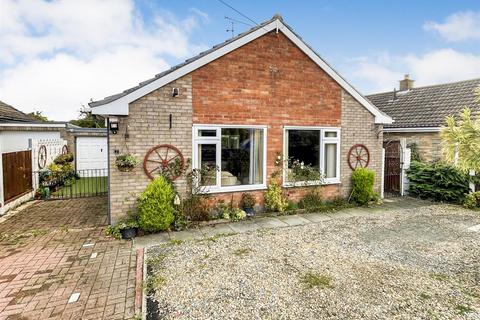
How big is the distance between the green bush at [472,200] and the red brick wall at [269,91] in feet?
17.6

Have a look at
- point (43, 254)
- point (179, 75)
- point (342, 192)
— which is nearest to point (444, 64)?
point (342, 192)

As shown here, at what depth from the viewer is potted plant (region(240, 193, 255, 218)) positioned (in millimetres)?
8469

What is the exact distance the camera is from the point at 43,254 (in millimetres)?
5746

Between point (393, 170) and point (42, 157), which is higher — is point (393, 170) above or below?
below

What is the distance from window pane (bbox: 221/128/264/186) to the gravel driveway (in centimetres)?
208

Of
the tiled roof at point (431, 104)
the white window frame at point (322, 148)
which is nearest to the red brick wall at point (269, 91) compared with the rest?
the white window frame at point (322, 148)

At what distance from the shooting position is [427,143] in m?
12.0

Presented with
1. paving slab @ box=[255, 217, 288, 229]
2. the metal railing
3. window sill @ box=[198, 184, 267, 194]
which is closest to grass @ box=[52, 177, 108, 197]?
the metal railing

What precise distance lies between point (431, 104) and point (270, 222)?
36.4 feet

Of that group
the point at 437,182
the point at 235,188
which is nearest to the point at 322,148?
the point at 235,188

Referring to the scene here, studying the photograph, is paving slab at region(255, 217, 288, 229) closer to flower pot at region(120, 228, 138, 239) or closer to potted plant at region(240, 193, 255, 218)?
potted plant at region(240, 193, 255, 218)

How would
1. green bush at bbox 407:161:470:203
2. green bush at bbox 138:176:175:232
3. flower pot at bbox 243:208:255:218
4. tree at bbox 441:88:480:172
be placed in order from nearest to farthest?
tree at bbox 441:88:480:172, green bush at bbox 138:176:175:232, flower pot at bbox 243:208:255:218, green bush at bbox 407:161:470:203

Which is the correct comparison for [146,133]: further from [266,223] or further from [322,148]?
[322,148]

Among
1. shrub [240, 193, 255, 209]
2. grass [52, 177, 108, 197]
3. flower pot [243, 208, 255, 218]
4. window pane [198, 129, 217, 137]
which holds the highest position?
window pane [198, 129, 217, 137]
